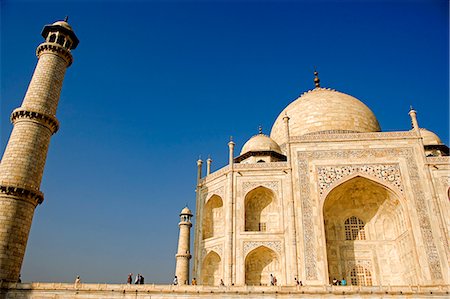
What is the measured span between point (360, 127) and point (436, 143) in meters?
4.61

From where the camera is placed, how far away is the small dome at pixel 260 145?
823 inches

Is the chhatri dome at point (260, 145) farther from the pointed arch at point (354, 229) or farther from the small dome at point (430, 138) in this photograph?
the small dome at point (430, 138)

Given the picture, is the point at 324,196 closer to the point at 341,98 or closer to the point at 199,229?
the point at 199,229

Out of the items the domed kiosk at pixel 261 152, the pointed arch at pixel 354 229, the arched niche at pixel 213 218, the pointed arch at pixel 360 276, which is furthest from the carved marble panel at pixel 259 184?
the pointed arch at pixel 360 276

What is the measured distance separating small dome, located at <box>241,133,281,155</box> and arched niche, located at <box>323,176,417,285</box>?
5115 millimetres

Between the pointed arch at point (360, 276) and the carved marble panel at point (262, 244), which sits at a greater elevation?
the carved marble panel at point (262, 244)

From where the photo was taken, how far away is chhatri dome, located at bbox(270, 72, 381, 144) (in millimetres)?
20984

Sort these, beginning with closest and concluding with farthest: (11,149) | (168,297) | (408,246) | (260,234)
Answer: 1. (168,297)
2. (11,149)
3. (408,246)
4. (260,234)

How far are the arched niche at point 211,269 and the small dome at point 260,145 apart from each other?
21.3 ft

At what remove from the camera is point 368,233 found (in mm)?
17453

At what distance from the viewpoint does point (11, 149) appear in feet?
44.6

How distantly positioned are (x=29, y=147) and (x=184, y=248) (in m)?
14.3

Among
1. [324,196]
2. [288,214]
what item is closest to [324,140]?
[324,196]

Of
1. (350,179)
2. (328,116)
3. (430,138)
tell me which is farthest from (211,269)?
(430,138)
